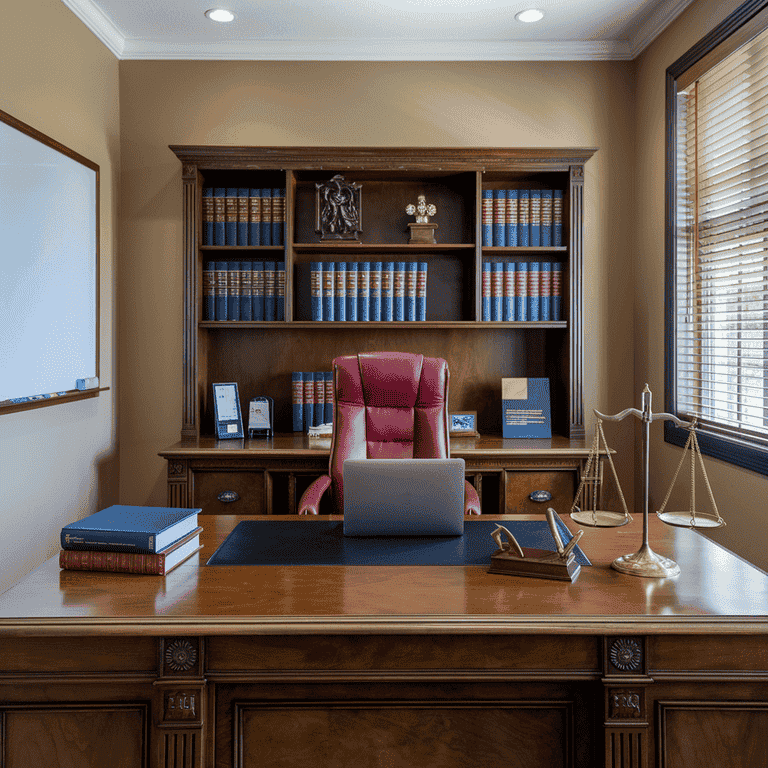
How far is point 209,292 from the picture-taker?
3.24 m

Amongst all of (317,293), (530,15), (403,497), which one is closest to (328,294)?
(317,293)

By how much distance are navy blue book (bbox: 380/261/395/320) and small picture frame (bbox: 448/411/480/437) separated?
2.04 feet

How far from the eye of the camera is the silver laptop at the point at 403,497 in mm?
1640

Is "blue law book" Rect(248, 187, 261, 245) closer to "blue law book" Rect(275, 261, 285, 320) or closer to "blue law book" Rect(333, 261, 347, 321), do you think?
"blue law book" Rect(275, 261, 285, 320)

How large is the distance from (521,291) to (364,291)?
0.81 m

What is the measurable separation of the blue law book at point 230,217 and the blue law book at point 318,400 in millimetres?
811

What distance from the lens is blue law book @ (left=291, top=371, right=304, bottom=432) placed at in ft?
10.7

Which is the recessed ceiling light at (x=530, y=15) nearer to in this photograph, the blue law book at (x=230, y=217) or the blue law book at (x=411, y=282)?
the blue law book at (x=411, y=282)

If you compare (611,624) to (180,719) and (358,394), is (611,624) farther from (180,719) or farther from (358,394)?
(358,394)

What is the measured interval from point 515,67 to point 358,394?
6.79ft

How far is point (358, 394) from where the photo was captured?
258 cm

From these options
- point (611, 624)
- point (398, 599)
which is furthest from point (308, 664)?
point (611, 624)

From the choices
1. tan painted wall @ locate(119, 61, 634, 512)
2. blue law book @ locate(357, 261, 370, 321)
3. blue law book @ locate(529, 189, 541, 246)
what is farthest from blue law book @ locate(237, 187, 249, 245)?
blue law book @ locate(529, 189, 541, 246)

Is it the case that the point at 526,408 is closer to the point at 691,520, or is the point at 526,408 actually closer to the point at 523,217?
the point at 523,217
